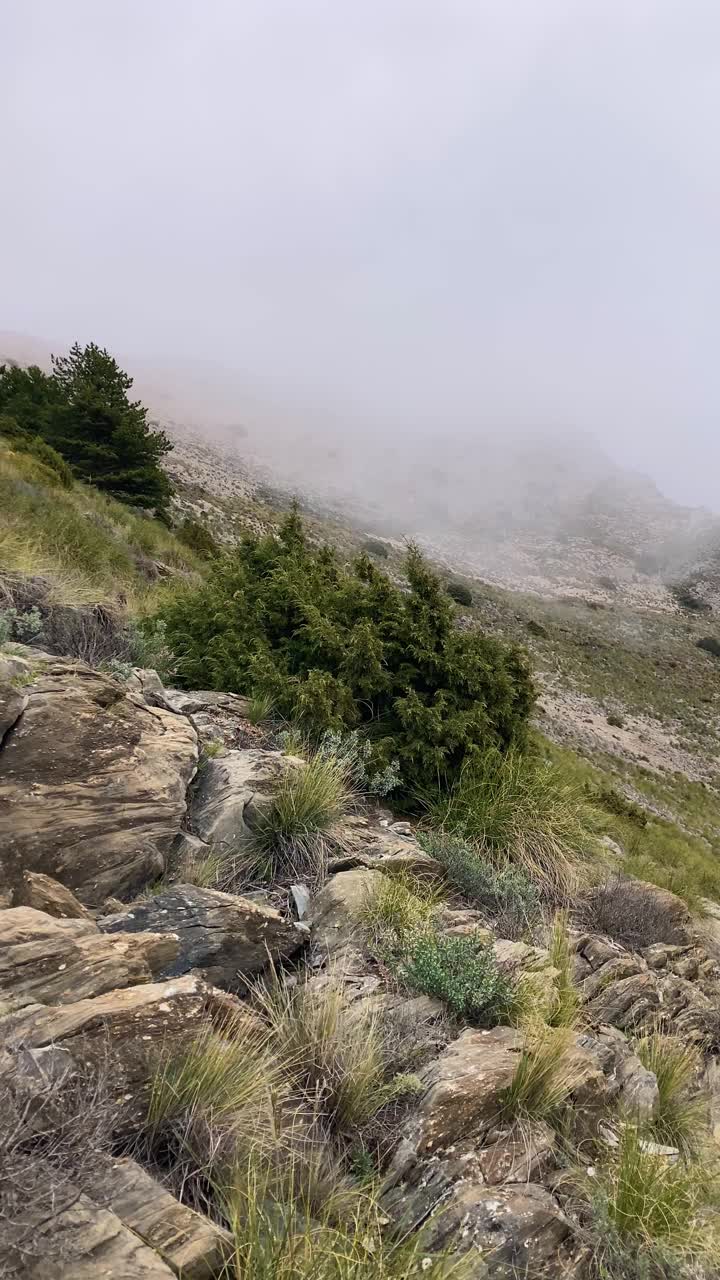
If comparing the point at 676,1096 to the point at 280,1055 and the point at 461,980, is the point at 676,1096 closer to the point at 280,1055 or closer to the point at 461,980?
the point at 461,980

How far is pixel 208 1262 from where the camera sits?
→ 197cm

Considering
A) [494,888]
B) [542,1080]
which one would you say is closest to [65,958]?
[542,1080]

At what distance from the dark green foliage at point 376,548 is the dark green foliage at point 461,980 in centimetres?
4941

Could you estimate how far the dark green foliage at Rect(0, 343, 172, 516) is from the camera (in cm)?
2252

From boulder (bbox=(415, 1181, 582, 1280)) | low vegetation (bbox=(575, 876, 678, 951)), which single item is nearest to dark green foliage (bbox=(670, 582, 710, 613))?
low vegetation (bbox=(575, 876, 678, 951))

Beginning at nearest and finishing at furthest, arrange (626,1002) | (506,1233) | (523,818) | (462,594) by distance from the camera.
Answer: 1. (506,1233)
2. (626,1002)
3. (523,818)
4. (462,594)

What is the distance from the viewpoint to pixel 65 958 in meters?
2.82

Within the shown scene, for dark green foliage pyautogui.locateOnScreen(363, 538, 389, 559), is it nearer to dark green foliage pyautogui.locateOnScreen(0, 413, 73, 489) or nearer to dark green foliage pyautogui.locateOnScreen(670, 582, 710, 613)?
dark green foliage pyautogui.locateOnScreen(0, 413, 73, 489)

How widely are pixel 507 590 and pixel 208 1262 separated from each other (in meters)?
64.1

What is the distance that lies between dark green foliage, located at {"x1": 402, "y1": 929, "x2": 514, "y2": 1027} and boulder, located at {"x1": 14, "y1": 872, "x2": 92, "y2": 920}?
199 cm

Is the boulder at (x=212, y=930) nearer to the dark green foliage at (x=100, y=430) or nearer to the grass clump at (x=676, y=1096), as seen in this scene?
the grass clump at (x=676, y=1096)

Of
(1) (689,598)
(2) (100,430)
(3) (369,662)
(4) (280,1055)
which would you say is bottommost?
(4) (280,1055)

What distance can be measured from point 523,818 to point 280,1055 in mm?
4083

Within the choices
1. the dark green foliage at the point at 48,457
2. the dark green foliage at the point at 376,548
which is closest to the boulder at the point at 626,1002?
the dark green foliage at the point at 48,457
